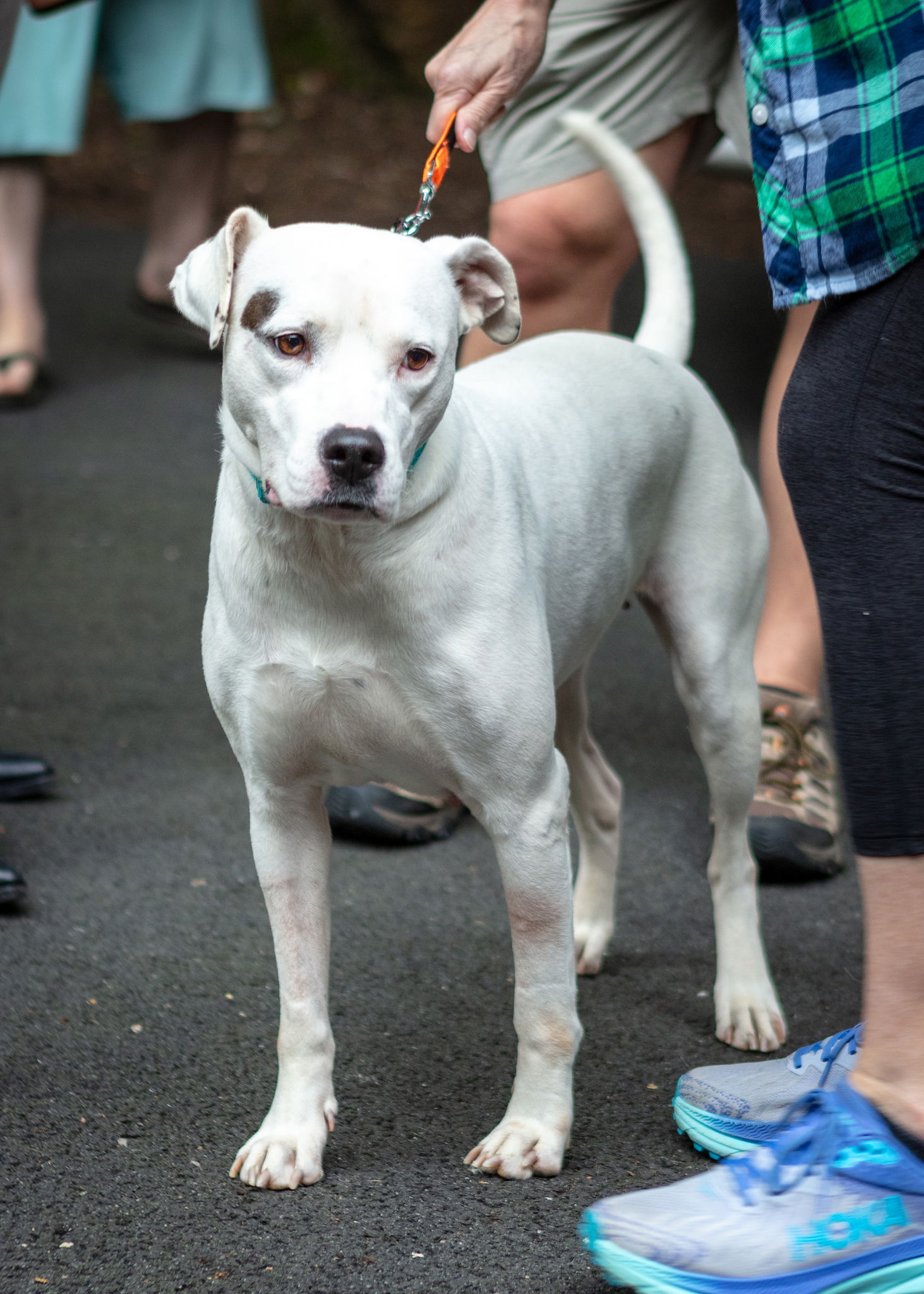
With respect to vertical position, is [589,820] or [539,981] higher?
[539,981]

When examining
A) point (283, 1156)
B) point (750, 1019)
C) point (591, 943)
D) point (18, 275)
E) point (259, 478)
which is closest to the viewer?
point (259, 478)

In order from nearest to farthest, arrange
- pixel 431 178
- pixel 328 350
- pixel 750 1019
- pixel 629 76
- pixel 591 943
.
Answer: pixel 328 350 < pixel 431 178 < pixel 750 1019 < pixel 591 943 < pixel 629 76

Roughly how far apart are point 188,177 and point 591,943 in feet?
15.6

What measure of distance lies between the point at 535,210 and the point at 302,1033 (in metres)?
1.64

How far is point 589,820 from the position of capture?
2557mm

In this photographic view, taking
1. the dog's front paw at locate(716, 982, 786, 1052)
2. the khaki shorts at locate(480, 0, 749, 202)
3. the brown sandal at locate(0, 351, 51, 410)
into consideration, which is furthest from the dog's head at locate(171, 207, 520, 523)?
the brown sandal at locate(0, 351, 51, 410)

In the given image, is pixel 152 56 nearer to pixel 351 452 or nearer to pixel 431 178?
pixel 431 178

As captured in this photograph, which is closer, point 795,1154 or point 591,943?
point 795,1154

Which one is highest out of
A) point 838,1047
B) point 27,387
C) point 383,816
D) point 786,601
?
point 838,1047

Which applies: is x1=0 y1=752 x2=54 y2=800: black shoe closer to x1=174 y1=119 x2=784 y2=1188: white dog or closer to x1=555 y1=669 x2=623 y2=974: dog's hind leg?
x1=555 y1=669 x2=623 y2=974: dog's hind leg

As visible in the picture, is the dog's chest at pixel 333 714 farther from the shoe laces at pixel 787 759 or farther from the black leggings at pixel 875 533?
the shoe laces at pixel 787 759

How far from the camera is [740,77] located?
107 inches

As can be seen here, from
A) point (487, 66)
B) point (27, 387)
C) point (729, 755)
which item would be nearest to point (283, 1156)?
Result: point (729, 755)

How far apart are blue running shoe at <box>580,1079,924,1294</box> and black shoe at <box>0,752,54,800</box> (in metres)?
1.80
